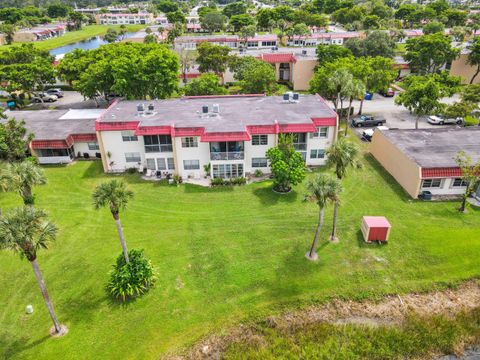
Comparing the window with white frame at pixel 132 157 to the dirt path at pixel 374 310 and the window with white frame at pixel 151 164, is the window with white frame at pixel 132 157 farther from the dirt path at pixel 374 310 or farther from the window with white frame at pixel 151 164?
the dirt path at pixel 374 310

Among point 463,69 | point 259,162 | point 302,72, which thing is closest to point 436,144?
point 259,162

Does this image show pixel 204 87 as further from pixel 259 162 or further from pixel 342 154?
pixel 342 154

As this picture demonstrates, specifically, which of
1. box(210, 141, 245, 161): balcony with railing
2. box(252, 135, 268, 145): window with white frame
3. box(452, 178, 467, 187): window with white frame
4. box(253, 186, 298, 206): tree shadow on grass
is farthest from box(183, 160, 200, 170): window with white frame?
box(452, 178, 467, 187): window with white frame

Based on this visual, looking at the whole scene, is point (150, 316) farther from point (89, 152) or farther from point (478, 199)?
point (478, 199)

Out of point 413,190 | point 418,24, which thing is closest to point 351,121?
point 413,190

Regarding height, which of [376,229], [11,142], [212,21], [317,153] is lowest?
[376,229]

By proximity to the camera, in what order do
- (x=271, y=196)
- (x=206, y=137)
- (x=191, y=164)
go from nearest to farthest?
1. (x=271, y=196)
2. (x=206, y=137)
3. (x=191, y=164)
